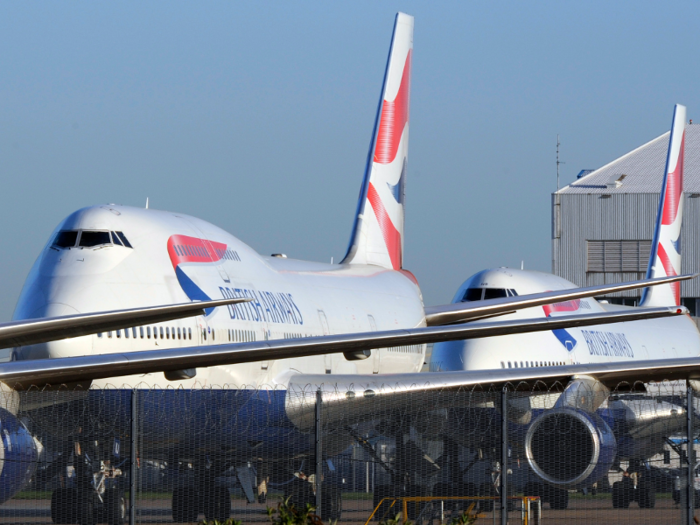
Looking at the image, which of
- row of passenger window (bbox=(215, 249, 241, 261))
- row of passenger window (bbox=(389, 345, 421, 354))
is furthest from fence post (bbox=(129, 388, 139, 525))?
row of passenger window (bbox=(389, 345, 421, 354))

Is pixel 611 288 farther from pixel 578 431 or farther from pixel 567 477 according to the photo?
pixel 567 477

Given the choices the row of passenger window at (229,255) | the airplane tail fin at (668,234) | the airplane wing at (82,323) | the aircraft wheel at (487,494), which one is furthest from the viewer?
the airplane tail fin at (668,234)

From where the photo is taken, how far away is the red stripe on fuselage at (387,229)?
23.6 m

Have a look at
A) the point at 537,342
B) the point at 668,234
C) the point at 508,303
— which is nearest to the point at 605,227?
the point at 668,234

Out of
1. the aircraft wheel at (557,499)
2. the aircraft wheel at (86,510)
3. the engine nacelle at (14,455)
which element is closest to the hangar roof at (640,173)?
the aircraft wheel at (557,499)

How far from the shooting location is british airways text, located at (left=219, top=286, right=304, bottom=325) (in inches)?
563

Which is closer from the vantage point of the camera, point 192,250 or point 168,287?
point 168,287

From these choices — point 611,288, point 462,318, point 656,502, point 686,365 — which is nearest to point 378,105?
point 462,318

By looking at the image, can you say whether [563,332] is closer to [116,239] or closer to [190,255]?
[190,255]

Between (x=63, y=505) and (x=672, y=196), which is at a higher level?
(x=672, y=196)

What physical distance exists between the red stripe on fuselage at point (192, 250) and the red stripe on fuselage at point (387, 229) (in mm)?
9072

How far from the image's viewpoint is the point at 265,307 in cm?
1530

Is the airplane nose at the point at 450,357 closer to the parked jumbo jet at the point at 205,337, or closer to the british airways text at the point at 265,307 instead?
the parked jumbo jet at the point at 205,337

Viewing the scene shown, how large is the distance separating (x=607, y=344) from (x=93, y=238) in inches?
618
